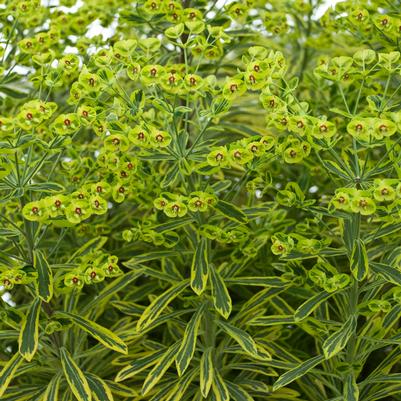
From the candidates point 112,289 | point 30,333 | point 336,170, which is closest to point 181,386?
point 112,289

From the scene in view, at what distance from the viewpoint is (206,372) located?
206 centimetres

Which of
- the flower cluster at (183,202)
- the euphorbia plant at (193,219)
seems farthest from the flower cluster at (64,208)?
the flower cluster at (183,202)

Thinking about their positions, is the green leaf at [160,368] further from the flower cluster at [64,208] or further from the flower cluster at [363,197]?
the flower cluster at [363,197]

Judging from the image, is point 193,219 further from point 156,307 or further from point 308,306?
point 308,306

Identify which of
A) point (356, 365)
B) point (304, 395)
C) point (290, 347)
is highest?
point (356, 365)

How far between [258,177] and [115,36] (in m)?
0.90

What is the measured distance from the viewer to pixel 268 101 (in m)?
1.74

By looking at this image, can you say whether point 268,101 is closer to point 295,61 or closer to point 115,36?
point 115,36

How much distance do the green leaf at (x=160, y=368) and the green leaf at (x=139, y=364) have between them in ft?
0.09

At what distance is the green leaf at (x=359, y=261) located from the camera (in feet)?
5.97

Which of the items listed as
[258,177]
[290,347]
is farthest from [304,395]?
[258,177]

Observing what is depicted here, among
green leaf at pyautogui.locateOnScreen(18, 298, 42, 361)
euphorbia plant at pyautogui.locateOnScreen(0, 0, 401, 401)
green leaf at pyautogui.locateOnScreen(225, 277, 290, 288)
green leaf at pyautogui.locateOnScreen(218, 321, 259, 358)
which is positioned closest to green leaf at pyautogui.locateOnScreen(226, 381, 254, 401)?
euphorbia plant at pyautogui.locateOnScreen(0, 0, 401, 401)

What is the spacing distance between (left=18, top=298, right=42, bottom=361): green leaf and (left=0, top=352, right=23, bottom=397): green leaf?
0.11 meters

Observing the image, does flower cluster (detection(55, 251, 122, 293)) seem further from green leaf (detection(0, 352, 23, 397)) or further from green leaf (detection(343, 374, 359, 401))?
green leaf (detection(343, 374, 359, 401))
